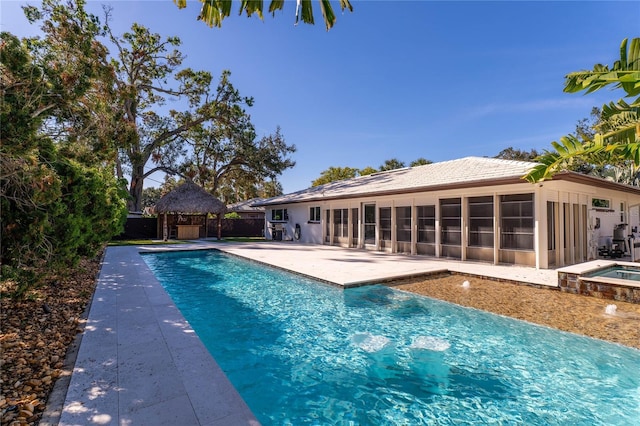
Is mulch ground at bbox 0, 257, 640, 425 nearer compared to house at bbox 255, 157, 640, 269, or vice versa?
mulch ground at bbox 0, 257, 640, 425

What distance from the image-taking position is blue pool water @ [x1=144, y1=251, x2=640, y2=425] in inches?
123

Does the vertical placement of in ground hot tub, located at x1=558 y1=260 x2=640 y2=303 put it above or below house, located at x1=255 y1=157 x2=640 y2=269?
below

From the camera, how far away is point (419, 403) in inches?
130

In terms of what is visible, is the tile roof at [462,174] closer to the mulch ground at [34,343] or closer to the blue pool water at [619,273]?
the blue pool water at [619,273]

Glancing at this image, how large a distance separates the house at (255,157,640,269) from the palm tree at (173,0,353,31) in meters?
8.31

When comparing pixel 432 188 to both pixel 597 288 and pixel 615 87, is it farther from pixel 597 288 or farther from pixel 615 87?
pixel 615 87

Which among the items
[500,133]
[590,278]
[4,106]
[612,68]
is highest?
[500,133]

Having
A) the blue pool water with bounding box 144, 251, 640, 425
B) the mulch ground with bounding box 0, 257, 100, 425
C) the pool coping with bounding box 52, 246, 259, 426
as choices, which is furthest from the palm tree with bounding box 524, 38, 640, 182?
the mulch ground with bounding box 0, 257, 100, 425

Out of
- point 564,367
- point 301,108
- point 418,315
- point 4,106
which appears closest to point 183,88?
point 301,108

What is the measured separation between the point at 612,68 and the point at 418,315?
5148 mm

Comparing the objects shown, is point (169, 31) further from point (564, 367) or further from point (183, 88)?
point (564, 367)

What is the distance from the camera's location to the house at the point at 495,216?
997cm

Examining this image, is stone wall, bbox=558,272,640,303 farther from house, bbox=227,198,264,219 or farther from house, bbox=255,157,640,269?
house, bbox=227,198,264,219

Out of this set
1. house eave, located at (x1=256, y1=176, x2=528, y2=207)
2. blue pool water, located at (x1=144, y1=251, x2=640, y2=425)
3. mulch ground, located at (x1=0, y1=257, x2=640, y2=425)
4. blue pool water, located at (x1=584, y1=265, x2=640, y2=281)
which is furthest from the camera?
house eave, located at (x1=256, y1=176, x2=528, y2=207)
